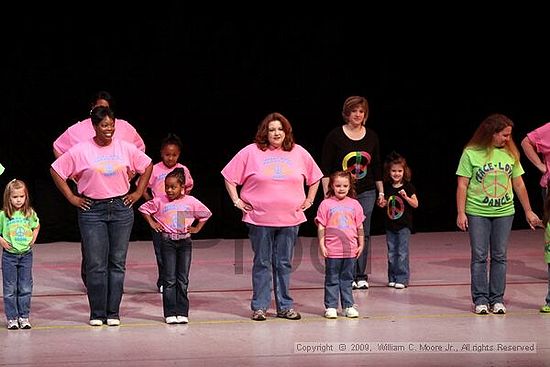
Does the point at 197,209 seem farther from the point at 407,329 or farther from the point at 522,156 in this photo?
the point at 522,156

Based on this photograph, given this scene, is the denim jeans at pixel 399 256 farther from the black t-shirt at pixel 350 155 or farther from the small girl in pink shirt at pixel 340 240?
the small girl in pink shirt at pixel 340 240

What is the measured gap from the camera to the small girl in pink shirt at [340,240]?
9.03 m

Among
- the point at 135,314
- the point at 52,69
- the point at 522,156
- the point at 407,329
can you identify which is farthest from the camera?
the point at 522,156

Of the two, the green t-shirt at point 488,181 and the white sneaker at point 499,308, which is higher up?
the green t-shirt at point 488,181

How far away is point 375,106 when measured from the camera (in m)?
13.8

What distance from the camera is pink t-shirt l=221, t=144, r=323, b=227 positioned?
351 inches

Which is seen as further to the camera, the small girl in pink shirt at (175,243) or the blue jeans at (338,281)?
the blue jeans at (338,281)

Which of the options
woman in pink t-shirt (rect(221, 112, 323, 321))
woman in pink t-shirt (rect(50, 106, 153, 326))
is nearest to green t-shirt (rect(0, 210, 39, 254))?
woman in pink t-shirt (rect(50, 106, 153, 326))

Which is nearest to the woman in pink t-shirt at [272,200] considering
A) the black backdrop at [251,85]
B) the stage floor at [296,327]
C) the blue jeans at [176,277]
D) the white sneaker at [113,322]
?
the stage floor at [296,327]

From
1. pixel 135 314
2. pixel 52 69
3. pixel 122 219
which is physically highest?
pixel 52 69

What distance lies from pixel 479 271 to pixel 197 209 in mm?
2124

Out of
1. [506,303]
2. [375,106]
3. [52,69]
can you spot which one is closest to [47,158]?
[52,69]

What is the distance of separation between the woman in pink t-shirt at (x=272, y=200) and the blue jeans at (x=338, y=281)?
28 centimetres

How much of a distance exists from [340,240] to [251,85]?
4772 millimetres
